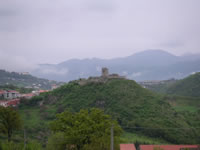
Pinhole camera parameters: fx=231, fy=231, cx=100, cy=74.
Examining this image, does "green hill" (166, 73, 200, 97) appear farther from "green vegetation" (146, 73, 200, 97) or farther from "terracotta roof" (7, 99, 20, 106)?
"terracotta roof" (7, 99, 20, 106)

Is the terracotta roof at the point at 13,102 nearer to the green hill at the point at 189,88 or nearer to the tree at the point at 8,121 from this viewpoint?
the tree at the point at 8,121

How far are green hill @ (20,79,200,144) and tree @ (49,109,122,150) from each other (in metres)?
16.2

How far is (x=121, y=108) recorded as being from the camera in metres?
48.5

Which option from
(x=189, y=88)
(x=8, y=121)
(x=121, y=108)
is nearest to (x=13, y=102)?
(x=121, y=108)

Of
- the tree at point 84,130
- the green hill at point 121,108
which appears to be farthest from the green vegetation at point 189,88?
the tree at point 84,130

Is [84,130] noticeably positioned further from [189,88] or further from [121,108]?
[189,88]

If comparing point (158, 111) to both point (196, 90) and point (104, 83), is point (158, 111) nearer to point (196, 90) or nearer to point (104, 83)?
point (104, 83)

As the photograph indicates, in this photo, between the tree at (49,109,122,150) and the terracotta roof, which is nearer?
the tree at (49,109,122,150)

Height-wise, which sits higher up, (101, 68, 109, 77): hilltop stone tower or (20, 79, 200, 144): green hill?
(101, 68, 109, 77): hilltop stone tower

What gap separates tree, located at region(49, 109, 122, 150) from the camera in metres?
21.4

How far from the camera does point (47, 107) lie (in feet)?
→ 175

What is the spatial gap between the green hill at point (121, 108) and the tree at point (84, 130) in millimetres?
16224

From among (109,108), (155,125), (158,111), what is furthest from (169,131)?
(109,108)

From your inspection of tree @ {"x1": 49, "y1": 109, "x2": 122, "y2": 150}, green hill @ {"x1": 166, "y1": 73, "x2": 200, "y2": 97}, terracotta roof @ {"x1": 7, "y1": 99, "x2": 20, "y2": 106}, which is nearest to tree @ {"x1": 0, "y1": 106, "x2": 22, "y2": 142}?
tree @ {"x1": 49, "y1": 109, "x2": 122, "y2": 150}
